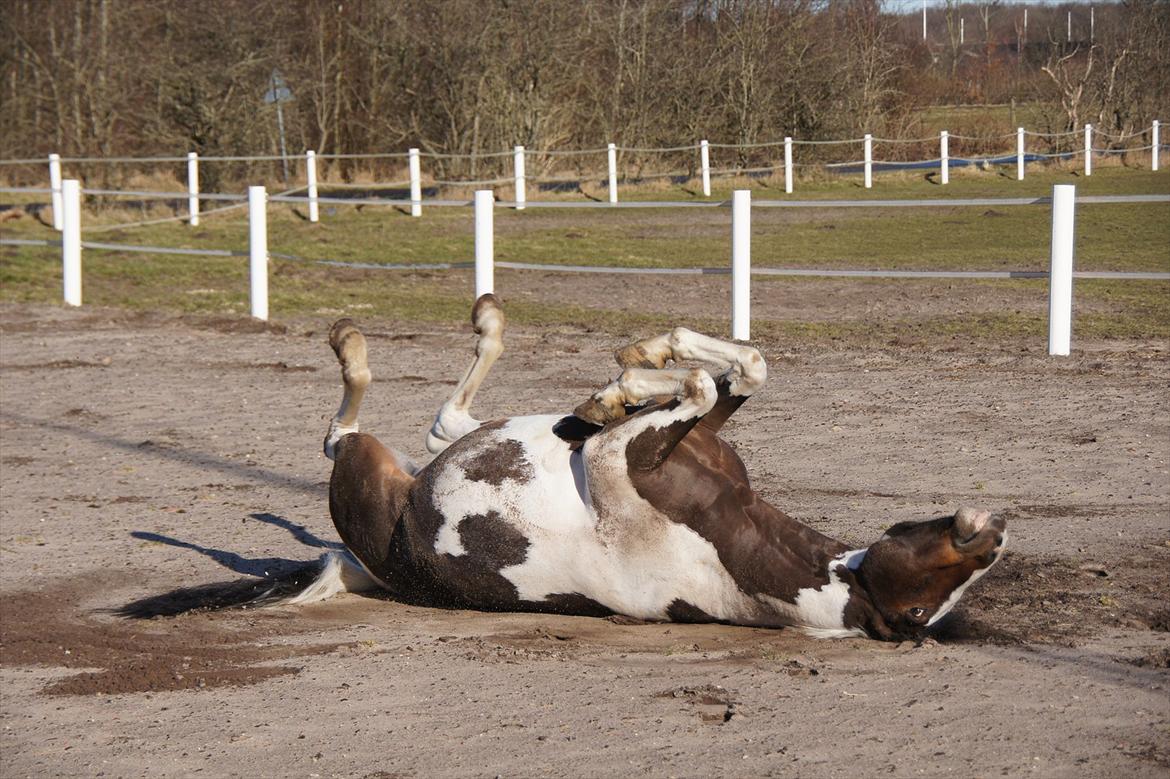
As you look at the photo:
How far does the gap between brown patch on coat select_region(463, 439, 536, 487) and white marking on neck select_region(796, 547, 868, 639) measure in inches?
34.7

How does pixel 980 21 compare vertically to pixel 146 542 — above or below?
above

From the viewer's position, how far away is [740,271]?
39.5 ft

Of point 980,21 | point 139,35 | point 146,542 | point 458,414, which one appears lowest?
point 146,542

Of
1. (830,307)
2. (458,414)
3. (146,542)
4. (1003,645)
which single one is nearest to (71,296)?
(830,307)

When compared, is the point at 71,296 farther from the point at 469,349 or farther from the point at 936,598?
the point at 936,598

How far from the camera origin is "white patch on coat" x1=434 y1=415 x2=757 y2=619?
4266mm

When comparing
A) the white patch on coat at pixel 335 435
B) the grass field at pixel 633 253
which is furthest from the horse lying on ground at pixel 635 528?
the grass field at pixel 633 253

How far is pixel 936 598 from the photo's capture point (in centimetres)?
396

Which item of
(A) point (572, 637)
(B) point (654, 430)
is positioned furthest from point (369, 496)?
(B) point (654, 430)

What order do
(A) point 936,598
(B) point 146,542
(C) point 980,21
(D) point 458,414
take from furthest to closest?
(C) point 980,21, (B) point 146,542, (D) point 458,414, (A) point 936,598

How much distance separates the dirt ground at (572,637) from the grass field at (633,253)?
4.50m

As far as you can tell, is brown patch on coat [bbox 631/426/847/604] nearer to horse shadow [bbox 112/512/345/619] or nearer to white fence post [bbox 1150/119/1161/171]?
horse shadow [bbox 112/512/345/619]

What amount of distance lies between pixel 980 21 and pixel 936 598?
192ft

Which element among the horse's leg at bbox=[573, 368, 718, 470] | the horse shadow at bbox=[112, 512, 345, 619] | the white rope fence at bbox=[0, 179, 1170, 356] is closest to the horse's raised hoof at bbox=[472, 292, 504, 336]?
the horse shadow at bbox=[112, 512, 345, 619]
